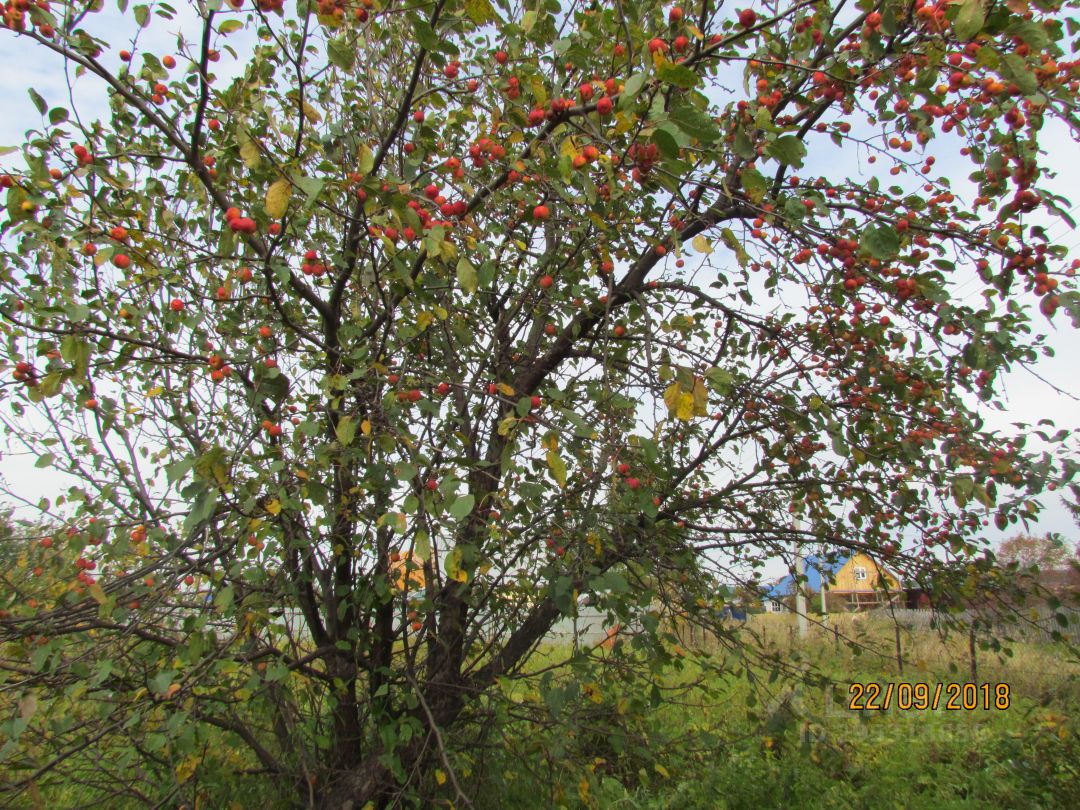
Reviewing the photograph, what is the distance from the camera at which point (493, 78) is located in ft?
6.40

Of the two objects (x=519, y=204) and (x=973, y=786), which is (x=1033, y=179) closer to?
(x=519, y=204)

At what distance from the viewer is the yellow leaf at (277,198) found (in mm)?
1291

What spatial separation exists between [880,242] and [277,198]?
1334mm

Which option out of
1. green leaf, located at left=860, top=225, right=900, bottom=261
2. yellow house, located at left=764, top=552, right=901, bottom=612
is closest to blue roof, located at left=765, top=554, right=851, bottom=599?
yellow house, located at left=764, top=552, right=901, bottom=612

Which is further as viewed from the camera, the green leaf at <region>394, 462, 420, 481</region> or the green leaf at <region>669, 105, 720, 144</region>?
the green leaf at <region>394, 462, 420, 481</region>

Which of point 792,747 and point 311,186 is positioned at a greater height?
point 311,186

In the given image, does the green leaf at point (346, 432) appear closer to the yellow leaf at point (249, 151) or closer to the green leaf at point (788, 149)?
the yellow leaf at point (249, 151)

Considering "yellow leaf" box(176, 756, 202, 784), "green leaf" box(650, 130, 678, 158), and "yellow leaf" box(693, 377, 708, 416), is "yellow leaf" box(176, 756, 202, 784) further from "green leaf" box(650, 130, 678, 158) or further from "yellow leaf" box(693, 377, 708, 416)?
"green leaf" box(650, 130, 678, 158)

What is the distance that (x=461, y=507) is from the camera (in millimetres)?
1424

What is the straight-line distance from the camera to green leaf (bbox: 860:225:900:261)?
56.8 inches

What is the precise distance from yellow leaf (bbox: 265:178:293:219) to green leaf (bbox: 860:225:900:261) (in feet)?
4.26
